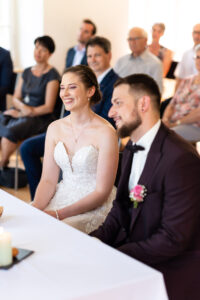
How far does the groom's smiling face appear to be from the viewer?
192 cm

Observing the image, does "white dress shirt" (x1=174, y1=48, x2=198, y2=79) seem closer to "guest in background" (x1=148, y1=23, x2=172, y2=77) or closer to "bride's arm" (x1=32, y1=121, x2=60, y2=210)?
"guest in background" (x1=148, y1=23, x2=172, y2=77)

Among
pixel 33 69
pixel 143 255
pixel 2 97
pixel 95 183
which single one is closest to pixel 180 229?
pixel 143 255

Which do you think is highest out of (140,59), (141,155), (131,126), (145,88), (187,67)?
(145,88)

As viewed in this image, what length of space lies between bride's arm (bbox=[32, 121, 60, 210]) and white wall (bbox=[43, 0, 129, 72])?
3698 millimetres

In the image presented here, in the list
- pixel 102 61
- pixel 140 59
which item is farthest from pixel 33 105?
pixel 140 59

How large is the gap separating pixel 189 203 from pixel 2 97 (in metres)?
3.50

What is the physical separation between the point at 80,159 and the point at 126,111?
2.40 feet

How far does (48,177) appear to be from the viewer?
2.70 m

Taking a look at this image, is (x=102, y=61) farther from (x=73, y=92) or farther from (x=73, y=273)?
(x=73, y=273)

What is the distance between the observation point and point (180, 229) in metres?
1.75

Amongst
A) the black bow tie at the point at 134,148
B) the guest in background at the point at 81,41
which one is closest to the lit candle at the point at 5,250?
the black bow tie at the point at 134,148

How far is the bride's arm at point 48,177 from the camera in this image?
268 centimetres

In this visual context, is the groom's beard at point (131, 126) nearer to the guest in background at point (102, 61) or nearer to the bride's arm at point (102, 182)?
the bride's arm at point (102, 182)

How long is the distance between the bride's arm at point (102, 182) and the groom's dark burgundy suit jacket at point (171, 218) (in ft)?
1.85
